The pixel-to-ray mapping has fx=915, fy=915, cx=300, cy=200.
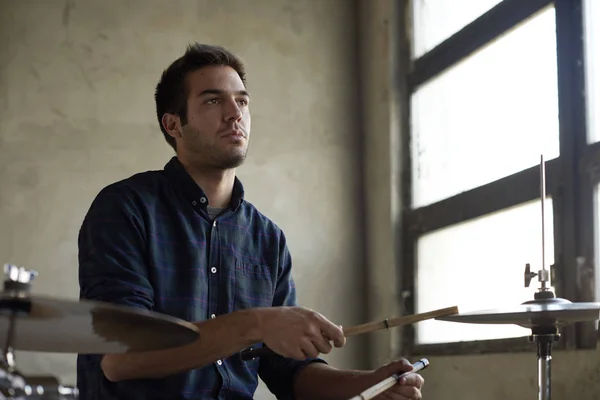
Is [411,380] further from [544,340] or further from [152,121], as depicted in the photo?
[152,121]

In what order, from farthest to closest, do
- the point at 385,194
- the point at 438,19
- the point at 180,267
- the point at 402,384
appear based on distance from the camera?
the point at 385,194 → the point at 438,19 → the point at 180,267 → the point at 402,384

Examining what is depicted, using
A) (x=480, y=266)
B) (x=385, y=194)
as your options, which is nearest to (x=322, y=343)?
(x=480, y=266)

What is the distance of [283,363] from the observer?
2736 millimetres

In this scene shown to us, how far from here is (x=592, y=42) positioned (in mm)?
2920

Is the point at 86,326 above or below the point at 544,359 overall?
above

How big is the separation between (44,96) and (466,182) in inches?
77.2

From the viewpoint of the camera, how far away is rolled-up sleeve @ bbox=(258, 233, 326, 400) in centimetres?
271

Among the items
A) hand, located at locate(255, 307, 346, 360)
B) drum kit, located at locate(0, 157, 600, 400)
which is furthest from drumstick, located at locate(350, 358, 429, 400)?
hand, located at locate(255, 307, 346, 360)

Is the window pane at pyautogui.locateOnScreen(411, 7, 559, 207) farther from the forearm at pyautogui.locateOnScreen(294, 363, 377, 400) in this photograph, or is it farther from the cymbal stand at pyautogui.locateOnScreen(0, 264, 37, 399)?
the cymbal stand at pyautogui.locateOnScreen(0, 264, 37, 399)

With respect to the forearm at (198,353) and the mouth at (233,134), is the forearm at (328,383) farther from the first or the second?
the mouth at (233,134)

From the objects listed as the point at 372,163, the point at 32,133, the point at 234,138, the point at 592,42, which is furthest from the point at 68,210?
the point at 592,42

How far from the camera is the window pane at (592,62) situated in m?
2.88

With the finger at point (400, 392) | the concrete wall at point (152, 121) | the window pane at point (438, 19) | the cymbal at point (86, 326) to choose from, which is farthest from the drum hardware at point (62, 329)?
the window pane at point (438, 19)

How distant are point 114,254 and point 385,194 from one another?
2.03 m
